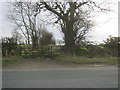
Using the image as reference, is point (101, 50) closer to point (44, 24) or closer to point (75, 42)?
point (75, 42)

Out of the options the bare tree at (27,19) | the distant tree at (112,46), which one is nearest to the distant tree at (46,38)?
the bare tree at (27,19)

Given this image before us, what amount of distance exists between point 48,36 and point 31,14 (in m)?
2.30

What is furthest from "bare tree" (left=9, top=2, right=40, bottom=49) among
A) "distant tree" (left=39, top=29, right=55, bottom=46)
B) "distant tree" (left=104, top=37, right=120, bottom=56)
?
"distant tree" (left=104, top=37, right=120, bottom=56)

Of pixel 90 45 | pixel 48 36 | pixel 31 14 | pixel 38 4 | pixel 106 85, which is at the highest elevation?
pixel 38 4

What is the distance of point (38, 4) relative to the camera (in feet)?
27.8

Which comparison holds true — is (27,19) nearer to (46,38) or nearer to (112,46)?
(46,38)

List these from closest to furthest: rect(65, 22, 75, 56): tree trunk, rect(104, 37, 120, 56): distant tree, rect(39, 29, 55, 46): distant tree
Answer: rect(39, 29, 55, 46): distant tree
rect(104, 37, 120, 56): distant tree
rect(65, 22, 75, 56): tree trunk

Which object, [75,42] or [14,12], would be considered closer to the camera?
[14,12]

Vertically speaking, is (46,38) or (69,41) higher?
(46,38)

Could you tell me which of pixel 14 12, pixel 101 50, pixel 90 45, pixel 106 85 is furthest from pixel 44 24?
pixel 106 85

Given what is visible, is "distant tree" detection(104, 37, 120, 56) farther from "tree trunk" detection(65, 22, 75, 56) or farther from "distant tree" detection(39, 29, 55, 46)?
"distant tree" detection(39, 29, 55, 46)

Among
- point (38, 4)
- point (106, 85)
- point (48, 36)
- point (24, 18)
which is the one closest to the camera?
point (106, 85)

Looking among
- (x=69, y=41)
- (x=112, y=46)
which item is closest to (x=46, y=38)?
(x=69, y=41)

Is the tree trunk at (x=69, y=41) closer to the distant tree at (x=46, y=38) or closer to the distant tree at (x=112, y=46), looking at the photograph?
the distant tree at (x=46, y=38)
